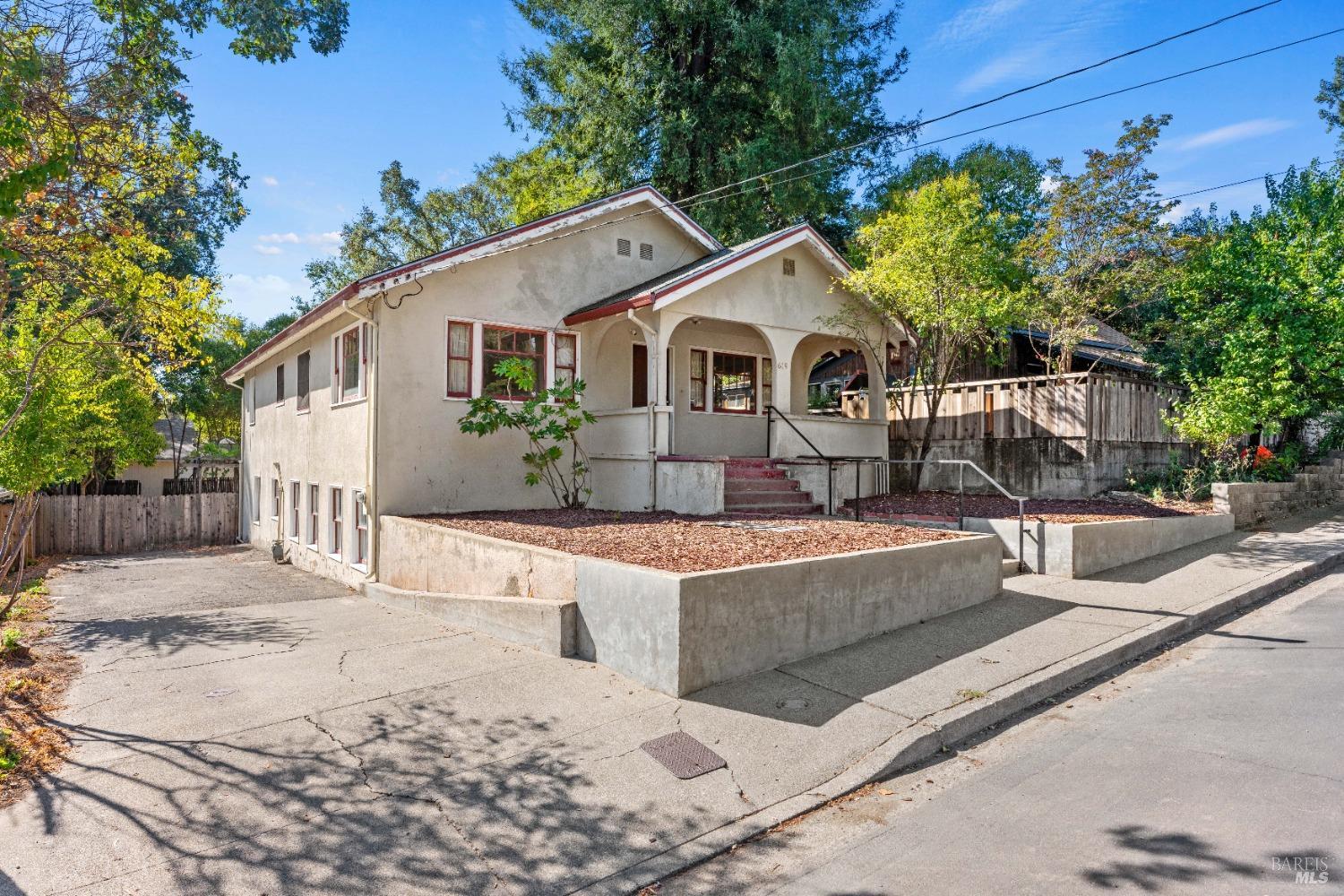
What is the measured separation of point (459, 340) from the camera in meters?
12.3

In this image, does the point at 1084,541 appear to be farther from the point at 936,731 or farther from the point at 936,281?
the point at 936,281

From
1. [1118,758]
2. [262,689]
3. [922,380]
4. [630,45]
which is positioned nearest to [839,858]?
[1118,758]

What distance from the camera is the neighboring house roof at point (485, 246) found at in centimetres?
1086

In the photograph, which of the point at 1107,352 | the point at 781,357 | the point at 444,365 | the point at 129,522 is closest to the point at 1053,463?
the point at 781,357

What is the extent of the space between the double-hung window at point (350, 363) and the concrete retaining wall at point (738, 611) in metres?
7.12

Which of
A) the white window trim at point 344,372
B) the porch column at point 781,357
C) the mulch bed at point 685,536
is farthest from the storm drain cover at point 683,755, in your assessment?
the porch column at point 781,357

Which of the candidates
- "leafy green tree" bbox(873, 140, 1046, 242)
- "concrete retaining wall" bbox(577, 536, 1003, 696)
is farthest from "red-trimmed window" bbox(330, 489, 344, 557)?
"leafy green tree" bbox(873, 140, 1046, 242)

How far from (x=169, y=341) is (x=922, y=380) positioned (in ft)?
46.9

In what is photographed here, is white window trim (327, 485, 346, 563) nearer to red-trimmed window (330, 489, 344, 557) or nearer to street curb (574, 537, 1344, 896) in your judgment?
red-trimmed window (330, 489, 344, 557)

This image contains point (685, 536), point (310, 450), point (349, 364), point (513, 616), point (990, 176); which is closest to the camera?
point (513, 616)

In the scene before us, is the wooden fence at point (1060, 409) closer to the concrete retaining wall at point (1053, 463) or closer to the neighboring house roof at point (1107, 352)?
the concrete retaining wall at point (1053, 463)

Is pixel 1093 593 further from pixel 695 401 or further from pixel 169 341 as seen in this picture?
pixel 169 341

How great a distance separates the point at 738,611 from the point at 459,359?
26.6 ft

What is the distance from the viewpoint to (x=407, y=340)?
11656 millimetres
